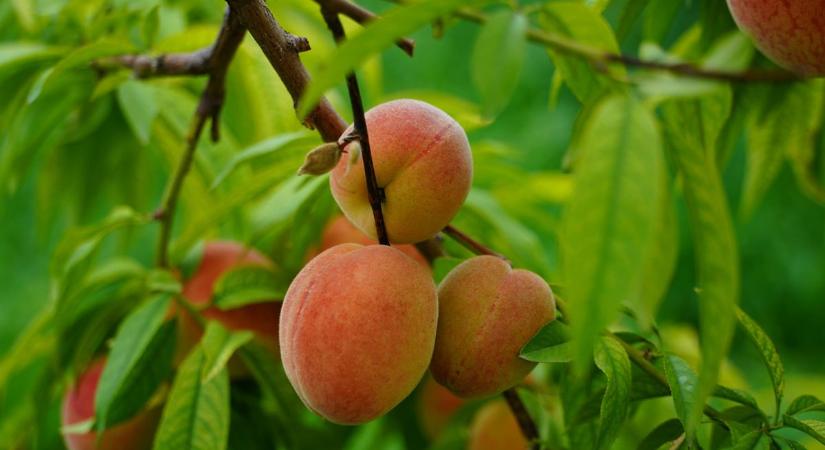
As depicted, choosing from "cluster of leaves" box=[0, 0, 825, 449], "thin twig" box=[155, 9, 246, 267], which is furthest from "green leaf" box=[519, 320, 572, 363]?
"thin twig" box=[155, 9, 246, 267]

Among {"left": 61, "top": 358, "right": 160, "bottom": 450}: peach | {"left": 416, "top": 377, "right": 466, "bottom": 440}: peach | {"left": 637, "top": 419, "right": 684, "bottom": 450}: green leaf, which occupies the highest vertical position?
{"left": 637, "top": 419, "right": 684, "bottom": 450}: green leaf

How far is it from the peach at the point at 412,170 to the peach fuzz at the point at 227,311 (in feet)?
0.62

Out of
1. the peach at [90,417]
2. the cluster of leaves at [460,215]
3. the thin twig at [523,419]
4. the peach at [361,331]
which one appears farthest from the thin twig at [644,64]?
the peach at [90,417]

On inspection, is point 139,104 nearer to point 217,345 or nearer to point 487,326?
point 217,345

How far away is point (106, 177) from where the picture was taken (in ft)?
2.54

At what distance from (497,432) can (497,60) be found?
43cm

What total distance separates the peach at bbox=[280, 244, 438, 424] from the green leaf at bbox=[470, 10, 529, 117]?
0.37 ft

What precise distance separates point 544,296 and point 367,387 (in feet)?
0.31

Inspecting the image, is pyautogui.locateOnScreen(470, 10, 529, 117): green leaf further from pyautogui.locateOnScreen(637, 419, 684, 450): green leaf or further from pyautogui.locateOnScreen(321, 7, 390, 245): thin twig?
pyautogui.locateOnScreen(637, 419, 684, 450): green leaf

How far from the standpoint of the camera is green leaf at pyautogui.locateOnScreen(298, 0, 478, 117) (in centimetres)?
27

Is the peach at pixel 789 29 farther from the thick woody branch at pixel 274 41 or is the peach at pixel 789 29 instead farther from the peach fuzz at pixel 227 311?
the peach fuzz at pixel 227 311

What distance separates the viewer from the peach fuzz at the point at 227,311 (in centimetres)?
60

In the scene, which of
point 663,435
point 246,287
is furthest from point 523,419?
point 246,287

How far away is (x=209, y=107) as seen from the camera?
58cm
